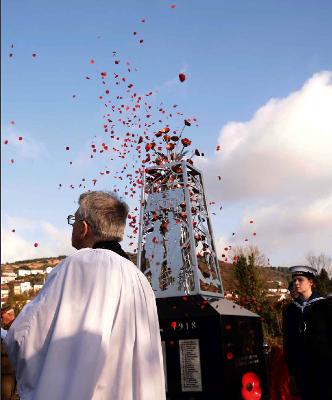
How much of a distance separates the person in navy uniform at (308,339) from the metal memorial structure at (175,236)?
3.82m

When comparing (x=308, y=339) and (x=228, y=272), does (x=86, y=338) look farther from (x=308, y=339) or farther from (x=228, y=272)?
(x=228, y=272)

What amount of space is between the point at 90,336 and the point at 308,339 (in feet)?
13.6

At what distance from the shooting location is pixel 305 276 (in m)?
5.99

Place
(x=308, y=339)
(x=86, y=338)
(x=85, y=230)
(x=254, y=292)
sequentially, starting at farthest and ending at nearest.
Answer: (x=254, y=292) → (x=308, y=339) → (x=85, y=230) → (x=86, y=338)

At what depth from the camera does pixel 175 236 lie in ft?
33.3

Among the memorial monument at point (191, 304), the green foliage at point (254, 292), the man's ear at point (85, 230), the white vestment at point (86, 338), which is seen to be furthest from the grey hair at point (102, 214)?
the green foliage at point (254, 292)

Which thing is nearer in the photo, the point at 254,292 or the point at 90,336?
the point at 90,336

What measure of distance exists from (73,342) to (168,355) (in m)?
6.90

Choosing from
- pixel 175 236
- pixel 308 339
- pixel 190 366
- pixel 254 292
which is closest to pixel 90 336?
pixel 308 339

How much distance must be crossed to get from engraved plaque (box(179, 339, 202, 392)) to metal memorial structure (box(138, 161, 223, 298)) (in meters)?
1.26

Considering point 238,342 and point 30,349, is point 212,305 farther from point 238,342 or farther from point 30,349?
point 30,349

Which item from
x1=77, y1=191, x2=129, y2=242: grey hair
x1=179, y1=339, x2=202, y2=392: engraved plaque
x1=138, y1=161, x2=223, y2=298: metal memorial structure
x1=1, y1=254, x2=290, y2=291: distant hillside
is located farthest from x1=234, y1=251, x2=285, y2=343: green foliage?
x1=77, y1=191, x2=129, y2=242: grey hair

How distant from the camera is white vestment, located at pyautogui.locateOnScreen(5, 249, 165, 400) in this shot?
2025 millimetres

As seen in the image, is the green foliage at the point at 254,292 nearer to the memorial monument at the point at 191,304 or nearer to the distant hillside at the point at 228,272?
the distant hillside at the point at 228,272
